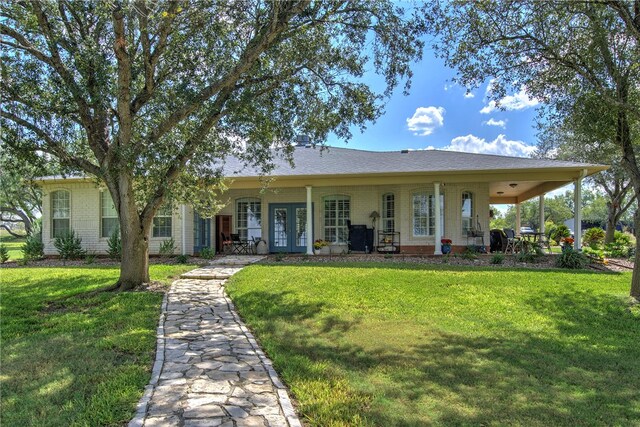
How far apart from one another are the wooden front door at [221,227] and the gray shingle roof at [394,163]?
1997mm

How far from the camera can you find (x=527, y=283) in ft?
28.1

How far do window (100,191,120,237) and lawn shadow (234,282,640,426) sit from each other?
1160cm

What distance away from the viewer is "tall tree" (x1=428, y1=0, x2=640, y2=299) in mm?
6773

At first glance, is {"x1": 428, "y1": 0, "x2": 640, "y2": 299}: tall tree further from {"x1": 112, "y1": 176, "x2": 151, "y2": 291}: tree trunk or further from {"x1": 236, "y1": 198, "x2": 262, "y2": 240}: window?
{"x1": 236, "y1": 198, "x2": 262, "y2": 240}: window

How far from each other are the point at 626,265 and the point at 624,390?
10622 mm

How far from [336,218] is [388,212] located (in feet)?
6.66

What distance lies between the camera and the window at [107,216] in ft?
Result: 51.0

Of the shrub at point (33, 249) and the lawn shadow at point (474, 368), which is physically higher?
the shrub at point (33, 249)

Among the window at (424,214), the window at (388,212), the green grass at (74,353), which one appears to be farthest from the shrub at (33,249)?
the window at (424,214)

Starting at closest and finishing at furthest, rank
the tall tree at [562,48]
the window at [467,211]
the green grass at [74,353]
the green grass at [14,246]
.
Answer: the green grass at [74,353], the tall tree at [562,48], the window at [467,211], the green grass at [14,246]

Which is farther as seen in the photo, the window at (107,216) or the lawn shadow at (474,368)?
the window at (107,216)

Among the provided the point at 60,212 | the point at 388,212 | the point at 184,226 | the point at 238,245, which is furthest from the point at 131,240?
the point at 60,212

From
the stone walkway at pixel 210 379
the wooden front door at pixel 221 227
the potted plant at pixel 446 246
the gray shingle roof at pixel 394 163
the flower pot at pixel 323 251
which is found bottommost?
the stone walkway at pixel 210 379

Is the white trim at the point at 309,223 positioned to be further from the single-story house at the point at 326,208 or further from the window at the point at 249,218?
the window at the point at 249,218
